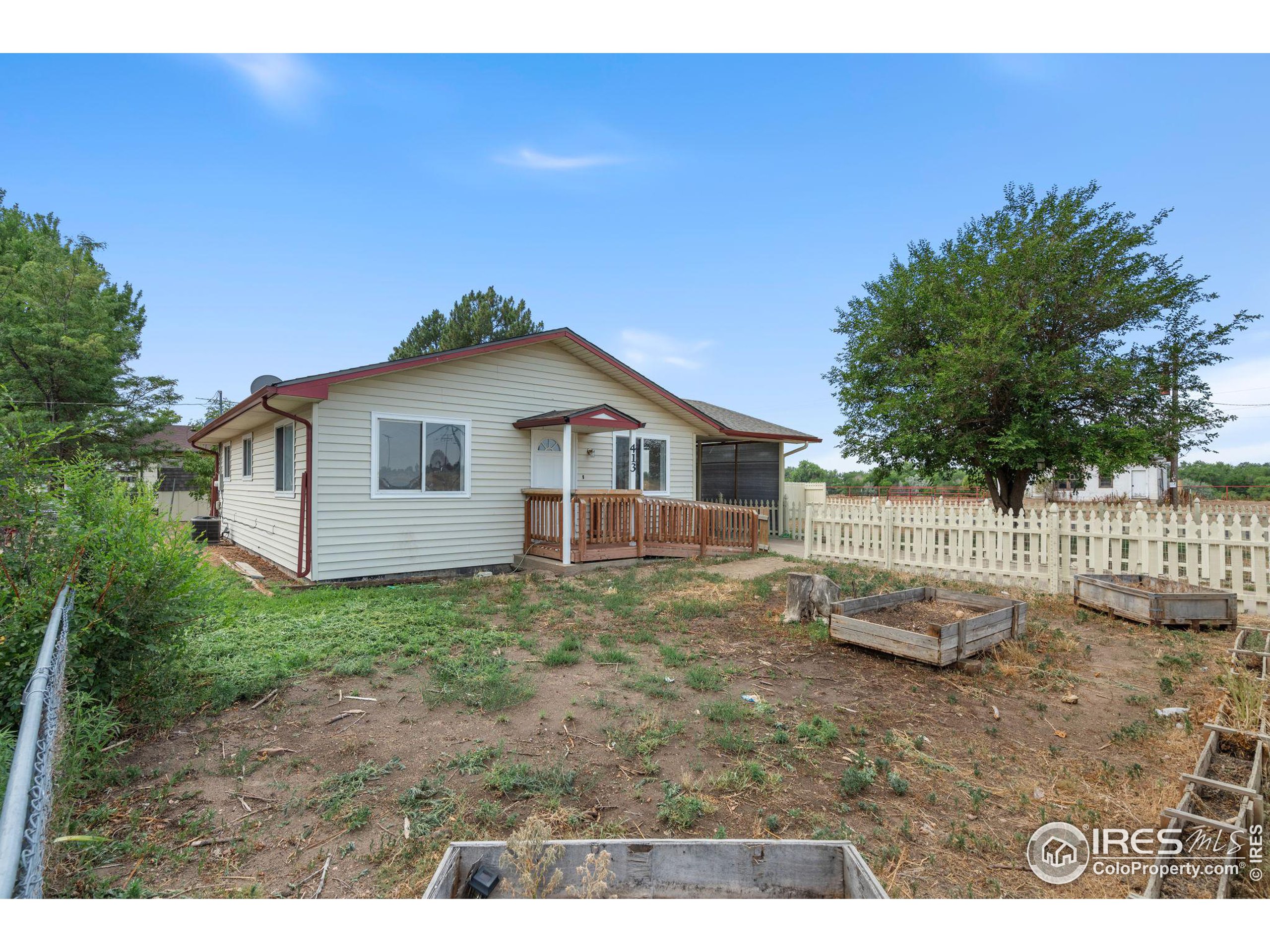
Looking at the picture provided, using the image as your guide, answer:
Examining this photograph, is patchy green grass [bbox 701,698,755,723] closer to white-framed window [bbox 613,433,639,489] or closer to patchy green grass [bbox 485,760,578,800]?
patchy green grass [bbox 485,760,578,800]

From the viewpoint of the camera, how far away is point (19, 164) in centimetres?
1299

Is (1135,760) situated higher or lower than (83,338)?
lower

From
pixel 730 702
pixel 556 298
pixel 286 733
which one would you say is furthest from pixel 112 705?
pixel 556 298

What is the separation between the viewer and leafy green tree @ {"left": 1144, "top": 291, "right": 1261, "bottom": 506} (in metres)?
13.4

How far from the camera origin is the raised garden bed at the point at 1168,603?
6242 millimetres

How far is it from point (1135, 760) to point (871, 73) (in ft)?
19.8

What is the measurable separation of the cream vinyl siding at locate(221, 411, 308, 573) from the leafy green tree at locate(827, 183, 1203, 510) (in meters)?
14.0

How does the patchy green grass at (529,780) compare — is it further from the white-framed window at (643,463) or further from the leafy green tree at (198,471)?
the leafy green tree at (198,471)

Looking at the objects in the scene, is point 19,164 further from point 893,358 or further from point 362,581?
point 893,358

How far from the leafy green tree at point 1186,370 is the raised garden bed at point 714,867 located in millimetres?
16328

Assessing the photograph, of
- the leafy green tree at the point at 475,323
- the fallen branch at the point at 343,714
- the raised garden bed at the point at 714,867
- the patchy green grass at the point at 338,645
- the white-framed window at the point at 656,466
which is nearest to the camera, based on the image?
the raised garden bed at the point at 714,867

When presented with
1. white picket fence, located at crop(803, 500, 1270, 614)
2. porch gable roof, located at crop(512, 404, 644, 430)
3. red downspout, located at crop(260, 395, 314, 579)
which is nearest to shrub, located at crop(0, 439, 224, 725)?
red downspout, located at crop(260, 395, 314, 579)

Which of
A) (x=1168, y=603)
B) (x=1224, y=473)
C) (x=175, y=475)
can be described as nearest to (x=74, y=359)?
(x=175, y=475)

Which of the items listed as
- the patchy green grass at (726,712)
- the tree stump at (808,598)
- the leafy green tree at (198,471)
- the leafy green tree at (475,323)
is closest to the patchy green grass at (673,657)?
the patchy green grass at (726,712)
